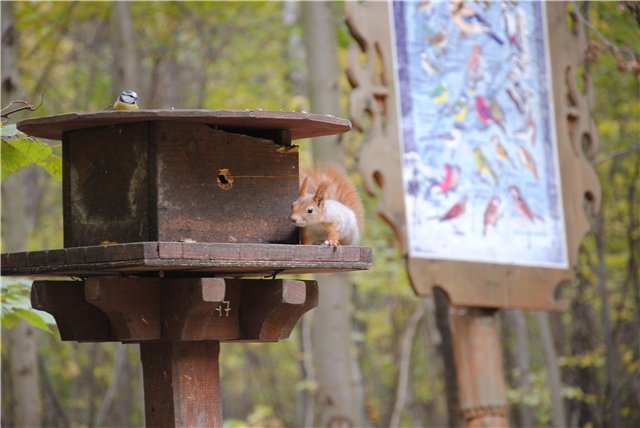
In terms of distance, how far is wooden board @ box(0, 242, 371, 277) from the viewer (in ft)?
8.64

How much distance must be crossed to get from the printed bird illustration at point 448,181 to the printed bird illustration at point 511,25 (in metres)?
0.96

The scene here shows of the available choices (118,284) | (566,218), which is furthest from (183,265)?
(566,218)

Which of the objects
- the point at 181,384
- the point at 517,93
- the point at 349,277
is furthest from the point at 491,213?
the point at 349,277

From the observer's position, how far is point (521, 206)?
17.8ft

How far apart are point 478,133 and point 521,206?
1.61ft

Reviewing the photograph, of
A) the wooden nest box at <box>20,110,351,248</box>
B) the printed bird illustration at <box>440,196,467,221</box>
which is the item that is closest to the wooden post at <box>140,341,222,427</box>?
the wooden nest box at <box>20,110,351,248</box>

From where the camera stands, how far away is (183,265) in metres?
2.69

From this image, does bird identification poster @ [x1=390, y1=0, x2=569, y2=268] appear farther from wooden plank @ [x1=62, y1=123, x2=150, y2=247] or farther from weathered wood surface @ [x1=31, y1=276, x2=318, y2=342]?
wooden plank @ [x1=62, y1=123, x2=150, y2=247]

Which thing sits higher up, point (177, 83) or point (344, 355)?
point (177, 83)

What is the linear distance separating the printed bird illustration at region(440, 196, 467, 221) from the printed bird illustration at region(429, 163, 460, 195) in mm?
82

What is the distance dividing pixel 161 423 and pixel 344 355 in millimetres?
3894

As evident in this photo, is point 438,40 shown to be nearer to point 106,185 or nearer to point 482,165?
point 482,165

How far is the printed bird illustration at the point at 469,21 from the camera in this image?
530 cm

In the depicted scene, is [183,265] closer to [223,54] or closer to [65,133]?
[65,133]
